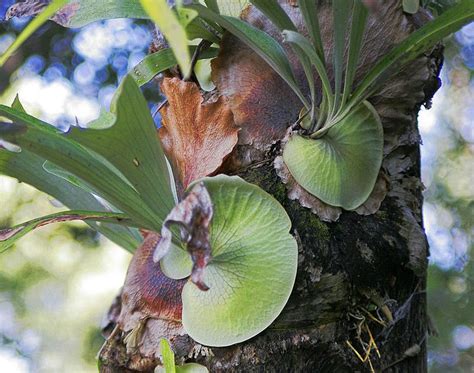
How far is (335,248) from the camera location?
73 cm

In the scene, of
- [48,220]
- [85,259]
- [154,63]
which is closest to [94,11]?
[154,63]

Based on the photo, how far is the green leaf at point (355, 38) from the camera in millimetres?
692

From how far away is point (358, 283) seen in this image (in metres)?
0.73

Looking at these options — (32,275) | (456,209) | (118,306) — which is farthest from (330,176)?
(456,209)

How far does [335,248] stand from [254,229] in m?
0.12

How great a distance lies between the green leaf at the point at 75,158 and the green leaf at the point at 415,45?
12.3 inches

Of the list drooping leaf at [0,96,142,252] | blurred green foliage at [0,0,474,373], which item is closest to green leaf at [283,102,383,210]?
drooping leaf at [0,96,142,252]

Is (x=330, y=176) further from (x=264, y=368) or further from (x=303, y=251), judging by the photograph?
(x=264, y=368)

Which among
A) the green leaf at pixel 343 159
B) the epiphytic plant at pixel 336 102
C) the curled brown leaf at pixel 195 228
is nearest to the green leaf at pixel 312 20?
the epiphytic plant at pixel 336 102

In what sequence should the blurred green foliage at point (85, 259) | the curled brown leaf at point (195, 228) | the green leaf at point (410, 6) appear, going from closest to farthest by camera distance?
the curled brown leaf at point (195, 228)
the green leaf at point (410, 6)
the blurred green foliage at point (85, 259)

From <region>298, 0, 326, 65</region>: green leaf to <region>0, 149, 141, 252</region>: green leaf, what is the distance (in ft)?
1.42

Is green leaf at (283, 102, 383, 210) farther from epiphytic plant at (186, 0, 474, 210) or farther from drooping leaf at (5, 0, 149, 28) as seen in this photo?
drooping leaf at (5, 0, 149, 28)

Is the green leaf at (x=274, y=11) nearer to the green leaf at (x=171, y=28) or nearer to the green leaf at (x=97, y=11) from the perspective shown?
the green leaf at (x=97, y=11)

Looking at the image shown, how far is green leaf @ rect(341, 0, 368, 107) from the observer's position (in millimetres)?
692
